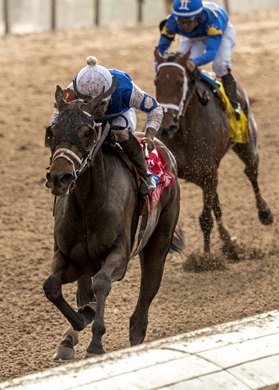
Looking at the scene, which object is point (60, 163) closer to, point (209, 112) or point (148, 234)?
point (148, 234)

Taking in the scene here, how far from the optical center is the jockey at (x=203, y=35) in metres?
9.36

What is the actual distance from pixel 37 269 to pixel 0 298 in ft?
2.67

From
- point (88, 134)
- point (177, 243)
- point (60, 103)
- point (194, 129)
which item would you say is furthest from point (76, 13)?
point (88, 134)

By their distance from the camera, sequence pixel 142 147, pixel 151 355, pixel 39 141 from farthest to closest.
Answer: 1. pixel 39 141
2. pixel 142 147
3. pixel 151 355

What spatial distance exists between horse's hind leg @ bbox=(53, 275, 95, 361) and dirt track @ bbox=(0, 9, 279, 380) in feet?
0.89

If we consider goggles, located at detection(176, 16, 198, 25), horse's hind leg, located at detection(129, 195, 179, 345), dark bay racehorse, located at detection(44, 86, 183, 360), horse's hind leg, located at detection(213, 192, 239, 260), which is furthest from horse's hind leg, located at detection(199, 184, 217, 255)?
dark bay racehorse, located at detection(44, 86, 183, 360)

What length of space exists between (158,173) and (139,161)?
35 cm

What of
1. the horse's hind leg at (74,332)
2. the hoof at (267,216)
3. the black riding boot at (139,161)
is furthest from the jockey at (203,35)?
the horse's hind leg at (74,332)

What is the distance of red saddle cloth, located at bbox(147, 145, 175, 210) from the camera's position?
6531mm

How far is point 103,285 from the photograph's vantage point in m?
5.71

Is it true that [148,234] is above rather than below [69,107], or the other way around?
below

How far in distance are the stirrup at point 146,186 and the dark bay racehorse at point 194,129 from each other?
2.31 metres

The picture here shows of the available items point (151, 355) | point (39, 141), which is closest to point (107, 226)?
point (151, 355)

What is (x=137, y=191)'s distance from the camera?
6.35 m
